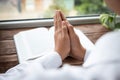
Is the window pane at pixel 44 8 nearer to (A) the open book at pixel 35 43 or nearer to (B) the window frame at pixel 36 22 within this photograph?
(B) the window frame at pixel 36 22

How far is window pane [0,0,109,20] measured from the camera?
41.8 inches

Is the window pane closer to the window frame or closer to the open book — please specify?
the window frame

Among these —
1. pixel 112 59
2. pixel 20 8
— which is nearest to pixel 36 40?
pixel 20 8

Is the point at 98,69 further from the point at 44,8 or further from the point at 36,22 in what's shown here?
the point at 44,8

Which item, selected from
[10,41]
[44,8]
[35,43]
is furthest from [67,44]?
[44,8]

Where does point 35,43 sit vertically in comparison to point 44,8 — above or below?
below

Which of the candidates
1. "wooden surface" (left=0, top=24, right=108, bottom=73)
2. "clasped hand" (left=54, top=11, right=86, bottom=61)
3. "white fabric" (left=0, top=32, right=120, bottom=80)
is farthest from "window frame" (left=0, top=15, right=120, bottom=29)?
"white fabric" (left=0, top=32, right=120, bottom=80)

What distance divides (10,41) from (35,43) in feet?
0.40

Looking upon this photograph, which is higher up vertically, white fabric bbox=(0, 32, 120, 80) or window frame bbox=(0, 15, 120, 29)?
white fabric bbox=(0, 32, 120, 80)

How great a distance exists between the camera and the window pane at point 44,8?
106cm

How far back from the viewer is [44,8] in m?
1.11

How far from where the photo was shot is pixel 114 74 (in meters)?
0.34

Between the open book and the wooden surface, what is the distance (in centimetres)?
3

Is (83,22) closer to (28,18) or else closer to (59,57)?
(28,18)
